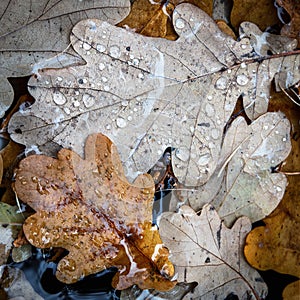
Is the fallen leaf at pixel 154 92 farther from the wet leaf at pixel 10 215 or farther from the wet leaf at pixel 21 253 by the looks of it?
the wet leaf at pixel 21 253

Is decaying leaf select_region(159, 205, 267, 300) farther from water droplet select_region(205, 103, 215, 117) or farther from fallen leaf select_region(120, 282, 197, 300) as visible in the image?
water droplet select_region(205, 103, 215, 117)

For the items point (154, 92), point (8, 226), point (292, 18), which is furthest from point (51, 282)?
point (292, 18)

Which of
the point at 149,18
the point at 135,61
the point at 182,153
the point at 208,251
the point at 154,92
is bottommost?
the point at 208,251

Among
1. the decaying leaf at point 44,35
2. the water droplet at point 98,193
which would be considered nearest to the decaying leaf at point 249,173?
the water droplet at point 98,193

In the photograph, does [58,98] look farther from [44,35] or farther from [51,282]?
[51,282]

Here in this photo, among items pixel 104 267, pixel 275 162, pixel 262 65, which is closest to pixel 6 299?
pixel 104 267

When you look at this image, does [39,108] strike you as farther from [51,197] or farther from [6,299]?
[6,299]

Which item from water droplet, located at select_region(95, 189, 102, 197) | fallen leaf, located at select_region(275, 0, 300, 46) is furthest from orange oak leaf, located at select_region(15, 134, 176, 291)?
fallen leaf, located at select_region(275, 0, 300, 46)
